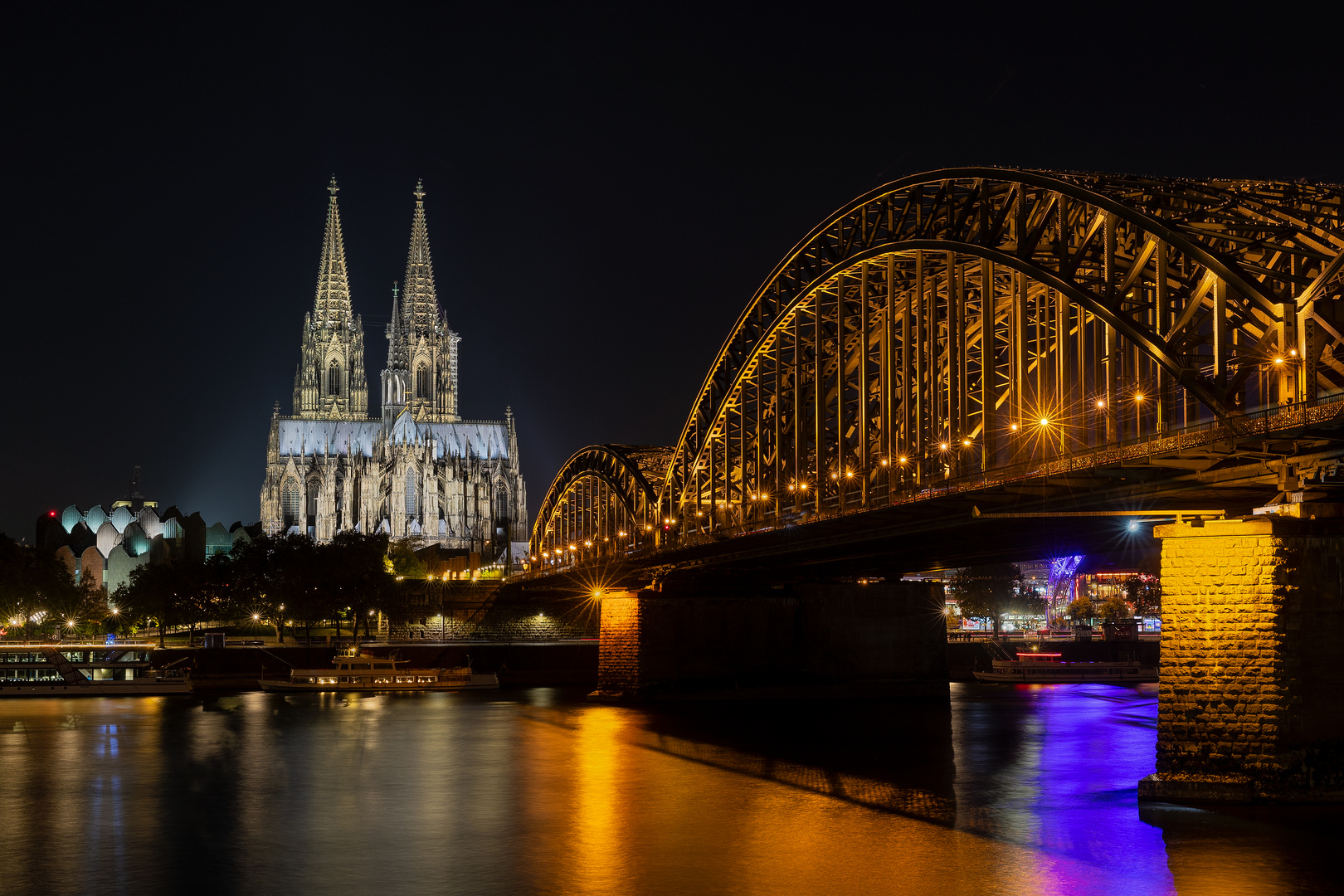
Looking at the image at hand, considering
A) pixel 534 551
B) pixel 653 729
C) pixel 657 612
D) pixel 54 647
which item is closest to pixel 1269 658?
pixel 653 729

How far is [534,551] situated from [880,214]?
89173mm

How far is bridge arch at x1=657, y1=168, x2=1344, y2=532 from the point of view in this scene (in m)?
35.8

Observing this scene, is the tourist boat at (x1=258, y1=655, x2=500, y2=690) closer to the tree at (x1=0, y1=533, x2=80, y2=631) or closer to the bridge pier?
the bridge pier

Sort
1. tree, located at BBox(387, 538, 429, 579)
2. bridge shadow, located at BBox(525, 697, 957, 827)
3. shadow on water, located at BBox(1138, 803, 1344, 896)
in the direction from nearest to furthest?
1. shadow on water, located at BBox(1138, 803, 1344, 896)
2. bridge shadow, located at BBox(525, 697, 957, 827)
3. tree, located at BBox(387, 538, 429, 579)

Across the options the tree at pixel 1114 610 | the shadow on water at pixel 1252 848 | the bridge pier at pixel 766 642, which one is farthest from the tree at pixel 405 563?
the shadow on water at pixel 1252 848

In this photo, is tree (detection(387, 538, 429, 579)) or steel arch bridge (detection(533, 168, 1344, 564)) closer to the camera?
steel arch bridge (detection(533, 168, 1344, 564))

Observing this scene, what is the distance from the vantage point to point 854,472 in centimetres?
6109

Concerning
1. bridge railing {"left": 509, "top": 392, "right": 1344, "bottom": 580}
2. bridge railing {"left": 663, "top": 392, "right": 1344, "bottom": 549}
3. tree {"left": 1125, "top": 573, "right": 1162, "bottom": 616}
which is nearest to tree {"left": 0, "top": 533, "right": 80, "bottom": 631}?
bridge railing {"left": 509, "top": 392, "right": 1344, "bottom": 580}

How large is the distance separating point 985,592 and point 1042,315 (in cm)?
12187

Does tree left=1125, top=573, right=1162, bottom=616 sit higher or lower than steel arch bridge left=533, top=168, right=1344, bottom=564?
lower

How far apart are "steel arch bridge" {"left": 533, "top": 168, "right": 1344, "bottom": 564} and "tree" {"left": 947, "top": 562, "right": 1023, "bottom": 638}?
294ft

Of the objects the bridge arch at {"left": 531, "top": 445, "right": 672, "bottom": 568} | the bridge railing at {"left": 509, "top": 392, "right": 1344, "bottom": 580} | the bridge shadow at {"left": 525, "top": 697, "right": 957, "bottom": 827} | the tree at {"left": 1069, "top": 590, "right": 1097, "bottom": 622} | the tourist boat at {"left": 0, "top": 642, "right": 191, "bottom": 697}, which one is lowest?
the bridge shadow at {"left": 525, "top": 697, "right": 957, "bottom": 827}

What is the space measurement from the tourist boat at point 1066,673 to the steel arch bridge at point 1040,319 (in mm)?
33637

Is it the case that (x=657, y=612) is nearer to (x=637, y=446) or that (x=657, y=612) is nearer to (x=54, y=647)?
(x=637, y=446)
